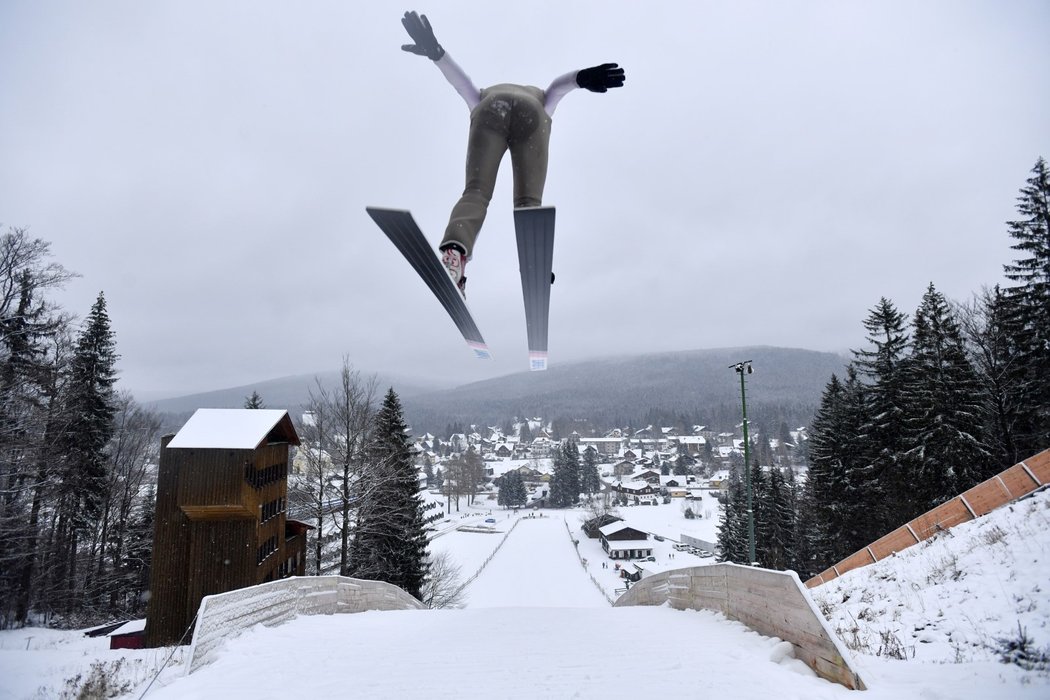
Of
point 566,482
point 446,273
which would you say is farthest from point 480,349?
point 566,482

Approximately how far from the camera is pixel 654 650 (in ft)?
15.2

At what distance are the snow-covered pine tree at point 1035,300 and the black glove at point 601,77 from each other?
1983 centimetres

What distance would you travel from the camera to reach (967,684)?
3.24 meters

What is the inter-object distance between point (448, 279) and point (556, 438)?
169 metres

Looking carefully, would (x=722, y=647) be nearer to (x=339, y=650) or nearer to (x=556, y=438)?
(x=339, y=650)

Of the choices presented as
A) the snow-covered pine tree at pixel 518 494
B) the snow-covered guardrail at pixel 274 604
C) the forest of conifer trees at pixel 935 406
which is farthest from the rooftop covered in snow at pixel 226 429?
the snow-covered pine tree at pixel 518 494

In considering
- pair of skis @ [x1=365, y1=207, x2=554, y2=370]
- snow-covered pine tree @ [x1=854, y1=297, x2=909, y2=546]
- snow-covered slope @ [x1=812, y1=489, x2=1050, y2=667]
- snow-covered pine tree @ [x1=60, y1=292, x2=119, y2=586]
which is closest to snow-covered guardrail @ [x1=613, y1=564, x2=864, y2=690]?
snow-covered slope @ [x1=812, y1=489, x2=1050, y2=667]

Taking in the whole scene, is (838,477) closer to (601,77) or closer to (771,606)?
(771,606)

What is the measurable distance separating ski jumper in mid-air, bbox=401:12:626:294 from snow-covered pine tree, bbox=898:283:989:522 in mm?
21411

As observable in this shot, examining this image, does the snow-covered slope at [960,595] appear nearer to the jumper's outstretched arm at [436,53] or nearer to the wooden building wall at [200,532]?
the jumper's outstretched arm at [436,53]

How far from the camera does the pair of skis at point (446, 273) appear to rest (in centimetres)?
358

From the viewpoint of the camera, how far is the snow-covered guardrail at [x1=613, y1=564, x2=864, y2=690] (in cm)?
366

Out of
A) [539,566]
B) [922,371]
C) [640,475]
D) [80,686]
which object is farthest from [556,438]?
[80,686]

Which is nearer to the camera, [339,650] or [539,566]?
[339,650]
